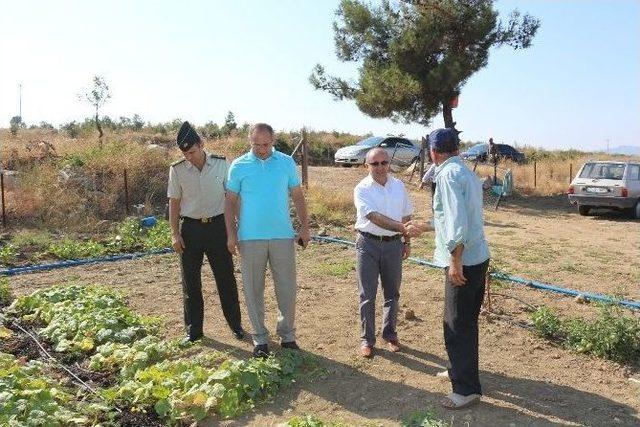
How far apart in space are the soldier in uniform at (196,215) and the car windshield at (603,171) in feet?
→ 39.7

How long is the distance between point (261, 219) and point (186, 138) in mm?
973

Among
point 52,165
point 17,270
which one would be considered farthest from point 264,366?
point 52,165

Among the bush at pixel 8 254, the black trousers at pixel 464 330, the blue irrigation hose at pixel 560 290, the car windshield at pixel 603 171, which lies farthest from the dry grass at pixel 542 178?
the black trousers at pixel 464 330

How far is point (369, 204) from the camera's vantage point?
183 inches

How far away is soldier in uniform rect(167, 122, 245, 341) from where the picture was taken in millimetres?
5051

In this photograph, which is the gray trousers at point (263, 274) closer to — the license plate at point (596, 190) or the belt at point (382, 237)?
the belt at point (382, 237)

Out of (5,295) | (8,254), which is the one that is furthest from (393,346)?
(8,254)

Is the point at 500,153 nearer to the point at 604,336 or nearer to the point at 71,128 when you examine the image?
the point at 71,128

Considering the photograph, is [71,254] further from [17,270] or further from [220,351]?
[220,351]

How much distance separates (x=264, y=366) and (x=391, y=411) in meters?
0.93

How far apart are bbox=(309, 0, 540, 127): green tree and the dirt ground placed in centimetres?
925

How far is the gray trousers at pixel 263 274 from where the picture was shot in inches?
183

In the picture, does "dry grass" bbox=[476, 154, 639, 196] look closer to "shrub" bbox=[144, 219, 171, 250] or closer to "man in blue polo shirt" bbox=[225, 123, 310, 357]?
"shrub" bbox=[144, 219, 171, 250]

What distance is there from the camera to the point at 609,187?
1435 cm
